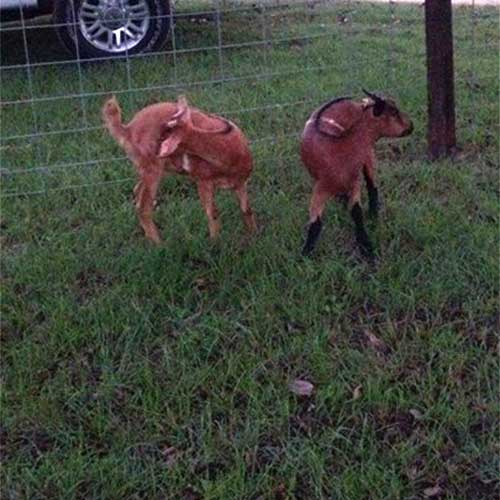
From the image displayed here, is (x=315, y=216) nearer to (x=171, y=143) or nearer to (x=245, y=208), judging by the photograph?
(x=245, y=208)

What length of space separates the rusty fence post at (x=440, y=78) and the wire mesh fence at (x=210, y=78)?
262 millimetres

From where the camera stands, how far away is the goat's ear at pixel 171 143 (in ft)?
13.1

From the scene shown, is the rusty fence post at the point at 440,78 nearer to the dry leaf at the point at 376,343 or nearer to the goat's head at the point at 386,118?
the goat's head at the point at 386,118

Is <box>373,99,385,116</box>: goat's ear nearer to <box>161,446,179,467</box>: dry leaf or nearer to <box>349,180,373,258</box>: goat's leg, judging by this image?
<box>349,180,373,258</box>: goat's leg

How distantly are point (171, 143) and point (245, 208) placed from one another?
49 cm

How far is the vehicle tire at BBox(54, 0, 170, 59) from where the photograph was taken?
23.6 ft

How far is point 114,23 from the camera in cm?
721

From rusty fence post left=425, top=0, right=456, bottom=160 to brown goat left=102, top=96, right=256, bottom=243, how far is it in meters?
1.40

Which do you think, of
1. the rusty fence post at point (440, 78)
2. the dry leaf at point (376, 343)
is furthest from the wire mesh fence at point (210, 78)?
the dry leaf at point (376, 343)

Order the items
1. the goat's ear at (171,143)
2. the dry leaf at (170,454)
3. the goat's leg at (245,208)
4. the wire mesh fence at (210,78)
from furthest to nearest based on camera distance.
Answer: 1. the wire mesh fence at (210,78)
2. the goat's leg at (245,208)
3. the goat's ear at (171,143)
4. the dry leaf at (170,454)

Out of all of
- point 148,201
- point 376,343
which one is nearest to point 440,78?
point 148,201

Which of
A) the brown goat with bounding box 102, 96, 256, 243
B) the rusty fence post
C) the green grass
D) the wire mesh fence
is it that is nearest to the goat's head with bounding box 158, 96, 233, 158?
the brown goat with bounding box 102, 96, 256, 243

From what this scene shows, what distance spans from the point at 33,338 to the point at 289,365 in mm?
866

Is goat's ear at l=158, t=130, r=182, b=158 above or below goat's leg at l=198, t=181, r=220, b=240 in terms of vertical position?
above
